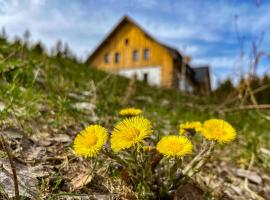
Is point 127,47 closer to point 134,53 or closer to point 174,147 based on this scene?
point 134,53

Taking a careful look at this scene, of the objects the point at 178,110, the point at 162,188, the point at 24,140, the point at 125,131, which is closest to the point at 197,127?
the point at 162,188

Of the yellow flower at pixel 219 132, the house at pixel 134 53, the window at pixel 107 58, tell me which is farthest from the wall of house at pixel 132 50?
the yellow flower at pixel 219 132

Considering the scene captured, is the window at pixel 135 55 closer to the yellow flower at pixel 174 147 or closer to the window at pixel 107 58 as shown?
the window at pixel 107 58

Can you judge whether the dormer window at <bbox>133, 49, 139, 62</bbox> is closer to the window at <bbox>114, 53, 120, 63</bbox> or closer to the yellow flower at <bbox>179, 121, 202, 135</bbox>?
the window at <bbox>114, 53, 120, 63</bbox>

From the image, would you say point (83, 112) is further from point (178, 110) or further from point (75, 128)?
point (178, 110)

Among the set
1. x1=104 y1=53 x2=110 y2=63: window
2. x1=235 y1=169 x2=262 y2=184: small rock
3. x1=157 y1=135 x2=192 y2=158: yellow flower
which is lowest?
x1=235 y1=169 x2=262 y2=184: small rock

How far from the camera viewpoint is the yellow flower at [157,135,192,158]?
135 centimetres

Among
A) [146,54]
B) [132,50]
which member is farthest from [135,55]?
[146,54]

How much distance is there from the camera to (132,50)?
121 feet

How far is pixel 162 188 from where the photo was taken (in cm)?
169

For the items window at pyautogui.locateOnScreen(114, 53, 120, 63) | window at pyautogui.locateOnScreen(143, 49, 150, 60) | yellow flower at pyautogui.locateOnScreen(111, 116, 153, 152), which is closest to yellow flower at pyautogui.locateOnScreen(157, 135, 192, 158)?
yellow flower at pyautogui.locateOnScreen(111, 116, 153, 152)

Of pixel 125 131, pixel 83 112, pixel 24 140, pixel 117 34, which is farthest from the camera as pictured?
pixel 117 34

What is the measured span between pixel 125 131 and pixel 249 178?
1615mm

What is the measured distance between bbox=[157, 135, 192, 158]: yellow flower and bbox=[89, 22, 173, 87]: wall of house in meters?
31.8
